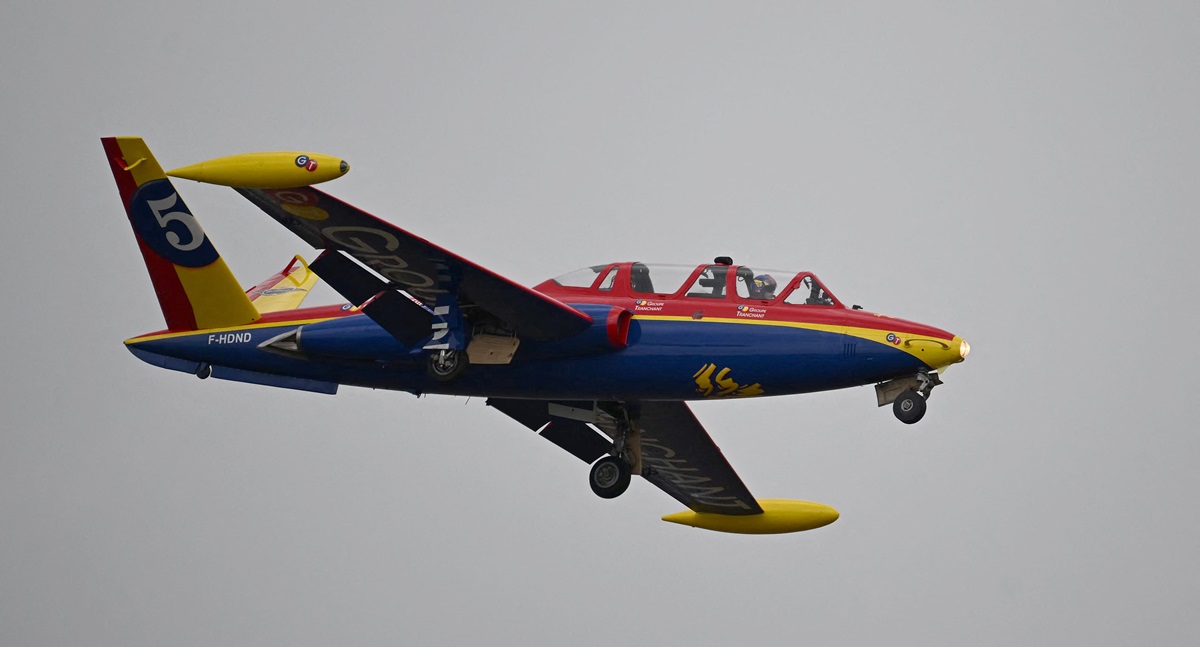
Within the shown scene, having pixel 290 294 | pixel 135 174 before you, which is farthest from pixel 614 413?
pixel 135 174

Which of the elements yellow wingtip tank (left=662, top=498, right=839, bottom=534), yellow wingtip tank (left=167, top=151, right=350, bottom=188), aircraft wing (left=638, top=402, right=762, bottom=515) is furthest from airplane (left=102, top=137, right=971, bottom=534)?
yellow wingtip tank (left=662, top=498, right=839, bottom=534)

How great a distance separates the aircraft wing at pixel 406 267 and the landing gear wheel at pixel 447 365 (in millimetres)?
995

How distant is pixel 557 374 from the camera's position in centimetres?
3388

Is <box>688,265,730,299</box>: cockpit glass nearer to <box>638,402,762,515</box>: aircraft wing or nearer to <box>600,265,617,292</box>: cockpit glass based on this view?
<box>600,265,617,292</box>: cockpit glass

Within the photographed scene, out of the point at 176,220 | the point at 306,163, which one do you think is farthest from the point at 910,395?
the point at 176,220

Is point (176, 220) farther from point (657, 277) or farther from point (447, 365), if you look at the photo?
point (657, 277)

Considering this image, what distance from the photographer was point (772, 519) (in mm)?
41469

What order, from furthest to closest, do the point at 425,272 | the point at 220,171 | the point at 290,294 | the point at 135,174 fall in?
the point at 290,294 → the point at 135,174 → the point at 425,272 → the point at 220,171

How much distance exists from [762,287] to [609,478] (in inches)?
214

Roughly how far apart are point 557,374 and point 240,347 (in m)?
7.04

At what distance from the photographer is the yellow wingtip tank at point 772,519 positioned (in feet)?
135

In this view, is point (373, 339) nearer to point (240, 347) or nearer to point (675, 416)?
point (240, 347)

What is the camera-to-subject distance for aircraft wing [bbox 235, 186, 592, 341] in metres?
31.3

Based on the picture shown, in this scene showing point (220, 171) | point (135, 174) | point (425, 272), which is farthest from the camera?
point (135, 174)
